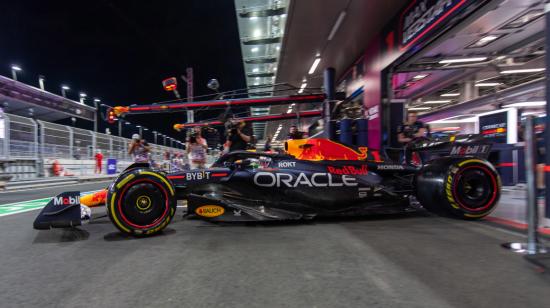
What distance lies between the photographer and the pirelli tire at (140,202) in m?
2.85

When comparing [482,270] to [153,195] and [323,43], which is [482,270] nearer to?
[153,195]

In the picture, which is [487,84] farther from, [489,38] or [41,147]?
[41,147]

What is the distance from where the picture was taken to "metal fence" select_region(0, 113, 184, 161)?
10195 millimetres

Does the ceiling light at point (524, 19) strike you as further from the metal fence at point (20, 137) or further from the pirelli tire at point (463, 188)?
the metal fence at point (20, 137)

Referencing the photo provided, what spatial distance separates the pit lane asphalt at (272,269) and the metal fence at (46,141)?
9.76 m

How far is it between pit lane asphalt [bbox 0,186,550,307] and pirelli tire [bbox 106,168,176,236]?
160mm

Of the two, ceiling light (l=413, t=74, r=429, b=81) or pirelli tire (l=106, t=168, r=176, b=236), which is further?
ceiling light (l=413, t=74, r=429, b=81)

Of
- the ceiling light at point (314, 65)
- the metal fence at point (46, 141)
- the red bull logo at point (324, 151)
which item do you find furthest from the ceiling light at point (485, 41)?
the metal fence at point (46, 141)

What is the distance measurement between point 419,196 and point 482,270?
6.34 ft

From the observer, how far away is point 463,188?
3525mm

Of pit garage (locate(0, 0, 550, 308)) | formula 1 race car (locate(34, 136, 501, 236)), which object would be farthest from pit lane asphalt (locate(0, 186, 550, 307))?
formula 1 race car (locate(34, 136, 501, 236))

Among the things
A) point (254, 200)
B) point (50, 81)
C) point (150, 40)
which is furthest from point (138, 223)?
point (50, 81)

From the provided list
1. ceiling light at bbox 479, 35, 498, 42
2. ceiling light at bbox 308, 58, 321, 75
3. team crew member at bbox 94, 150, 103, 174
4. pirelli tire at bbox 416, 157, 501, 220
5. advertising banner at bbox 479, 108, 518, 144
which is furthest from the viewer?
team crew member at bbox 94, 150, 103, 174

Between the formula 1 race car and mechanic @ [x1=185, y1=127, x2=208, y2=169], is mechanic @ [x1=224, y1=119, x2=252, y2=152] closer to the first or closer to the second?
the formula 1 race car
